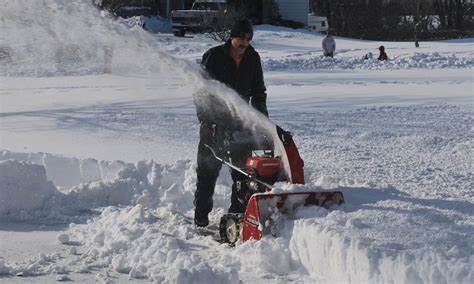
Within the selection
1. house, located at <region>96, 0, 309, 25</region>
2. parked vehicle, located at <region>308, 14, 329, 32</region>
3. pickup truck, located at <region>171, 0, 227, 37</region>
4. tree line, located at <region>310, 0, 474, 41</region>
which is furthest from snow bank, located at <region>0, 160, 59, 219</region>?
parked vehicle, located at <region>308, 14, 329, 32</region>

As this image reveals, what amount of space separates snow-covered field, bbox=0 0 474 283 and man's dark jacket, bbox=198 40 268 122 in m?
0.15

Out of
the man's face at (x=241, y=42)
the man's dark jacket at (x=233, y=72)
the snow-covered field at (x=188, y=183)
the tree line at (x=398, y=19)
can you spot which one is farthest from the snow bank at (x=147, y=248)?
the tree line at (x=398, y=19)

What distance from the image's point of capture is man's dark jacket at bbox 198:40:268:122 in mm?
5777

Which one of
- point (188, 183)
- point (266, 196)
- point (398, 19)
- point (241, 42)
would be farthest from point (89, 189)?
point (398, 19)

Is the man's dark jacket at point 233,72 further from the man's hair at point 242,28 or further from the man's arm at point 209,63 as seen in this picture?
the man's hair at point 242,28

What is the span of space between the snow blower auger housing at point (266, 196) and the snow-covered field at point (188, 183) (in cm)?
10

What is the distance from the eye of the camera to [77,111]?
1268cm

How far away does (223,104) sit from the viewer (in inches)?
234

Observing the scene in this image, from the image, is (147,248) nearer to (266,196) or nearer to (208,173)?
(266,196)

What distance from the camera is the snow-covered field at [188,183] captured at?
430 centimetres

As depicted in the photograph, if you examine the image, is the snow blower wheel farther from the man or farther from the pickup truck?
the pickup truck

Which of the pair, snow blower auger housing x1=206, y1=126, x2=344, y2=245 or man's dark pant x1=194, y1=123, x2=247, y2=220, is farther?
man's dark pant x1=194, y1=123, x2=247, y2=220

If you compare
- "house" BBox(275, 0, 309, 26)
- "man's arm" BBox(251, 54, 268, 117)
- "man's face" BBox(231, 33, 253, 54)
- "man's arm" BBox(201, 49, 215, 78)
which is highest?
"house" BBox(275, 0, 309, 26)

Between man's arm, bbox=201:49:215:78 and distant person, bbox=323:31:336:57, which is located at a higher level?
man's arm, bbox=201:49:215:78
